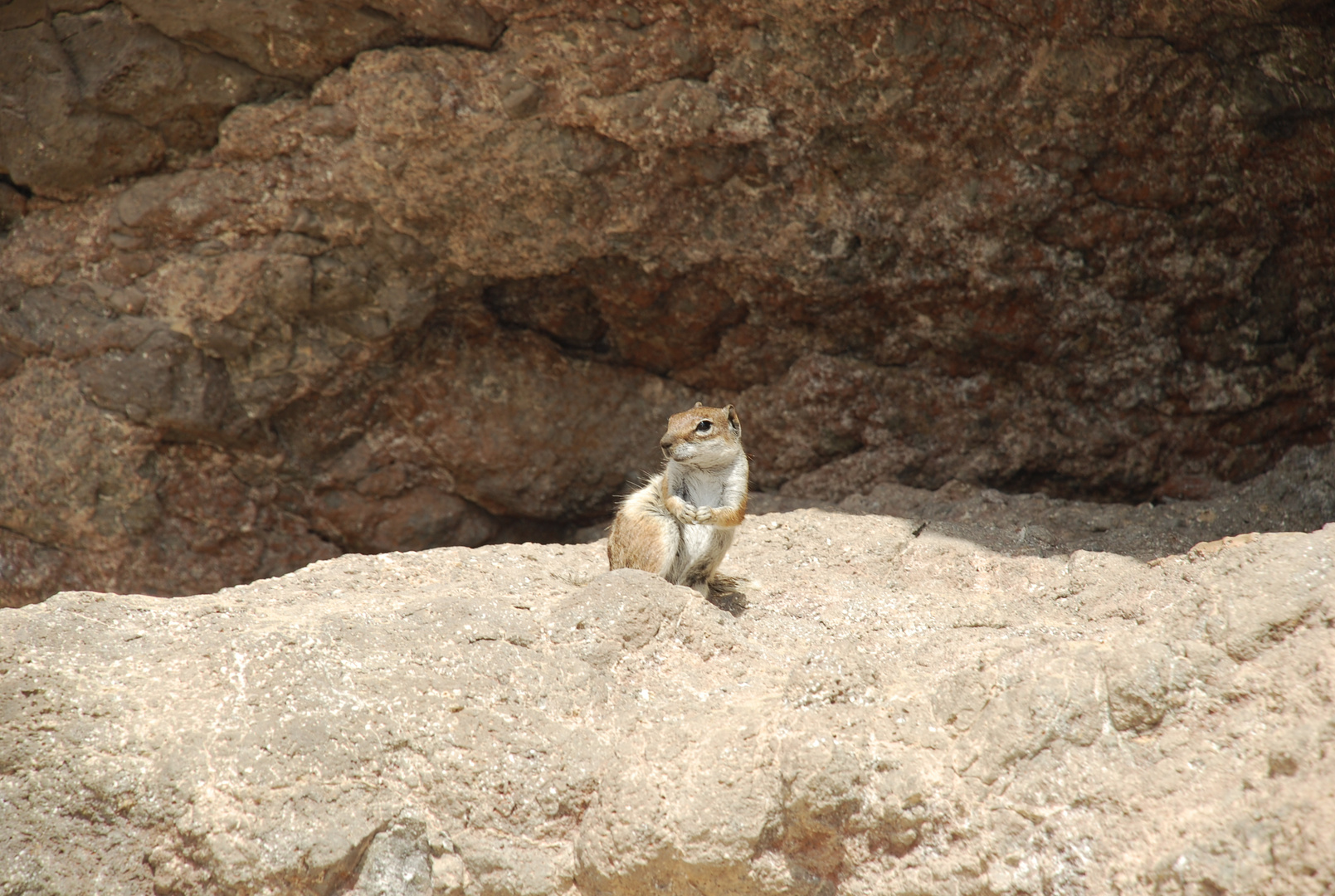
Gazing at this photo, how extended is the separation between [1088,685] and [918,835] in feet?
1.87

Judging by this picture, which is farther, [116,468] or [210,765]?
[116,468]

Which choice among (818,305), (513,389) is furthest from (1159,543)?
(513,389)

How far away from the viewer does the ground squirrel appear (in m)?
3.89

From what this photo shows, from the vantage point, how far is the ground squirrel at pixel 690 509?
3887 millimetres

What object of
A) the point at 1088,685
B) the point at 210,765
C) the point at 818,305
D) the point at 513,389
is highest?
the point at 1088,685

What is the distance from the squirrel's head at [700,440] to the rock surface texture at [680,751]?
3.23 ft

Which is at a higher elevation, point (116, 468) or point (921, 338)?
point (921, 338)

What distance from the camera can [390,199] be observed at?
4926mm

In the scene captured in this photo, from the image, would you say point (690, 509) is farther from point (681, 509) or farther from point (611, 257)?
point (611, 257)

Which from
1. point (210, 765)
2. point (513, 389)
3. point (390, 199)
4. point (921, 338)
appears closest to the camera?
point (210, 765)

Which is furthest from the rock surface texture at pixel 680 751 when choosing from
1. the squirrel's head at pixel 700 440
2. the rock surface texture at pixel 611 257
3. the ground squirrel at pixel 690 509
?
the rock surface texture at pixel 611 257

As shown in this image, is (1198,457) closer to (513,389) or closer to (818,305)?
(818,305)

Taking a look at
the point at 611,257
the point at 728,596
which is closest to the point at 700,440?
the point at 728,596

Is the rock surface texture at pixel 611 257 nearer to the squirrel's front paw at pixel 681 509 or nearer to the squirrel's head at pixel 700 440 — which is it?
the squirrel's head at pixel 700 440
